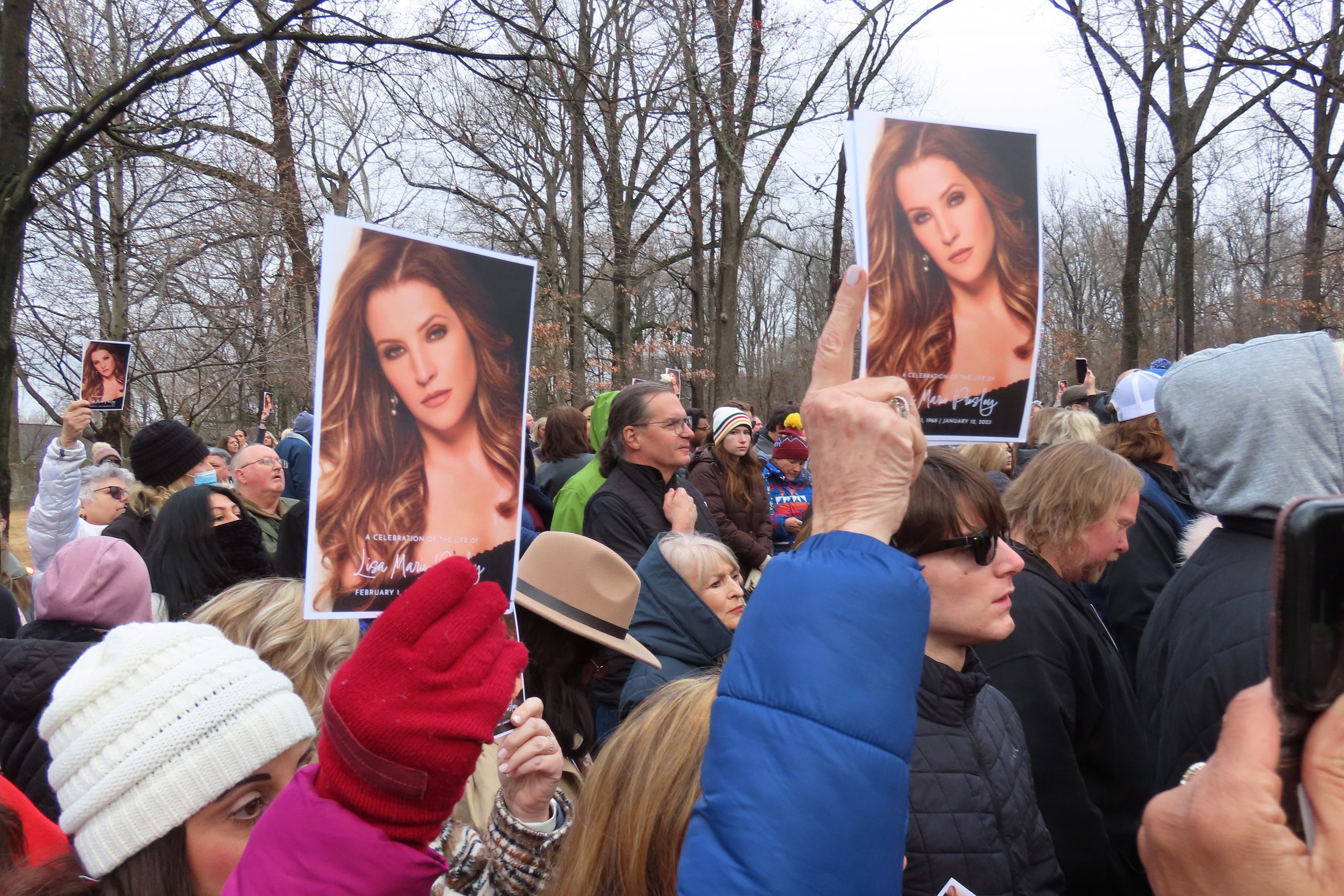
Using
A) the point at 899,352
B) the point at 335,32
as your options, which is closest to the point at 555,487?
the point at 335,32

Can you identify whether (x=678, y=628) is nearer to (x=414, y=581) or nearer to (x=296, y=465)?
(x=414, y=581)

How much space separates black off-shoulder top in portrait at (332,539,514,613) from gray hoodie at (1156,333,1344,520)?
1722 mm

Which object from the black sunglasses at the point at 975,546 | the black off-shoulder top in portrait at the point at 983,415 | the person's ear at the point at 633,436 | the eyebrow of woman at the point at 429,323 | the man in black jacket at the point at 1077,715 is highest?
the eyebrow of woman at the point at 429,323

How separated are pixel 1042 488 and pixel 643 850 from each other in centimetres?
224

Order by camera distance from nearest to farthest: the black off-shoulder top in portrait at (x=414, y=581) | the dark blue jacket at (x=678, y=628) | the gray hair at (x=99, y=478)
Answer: the black off-shoulder top in portrait at (x=414, y=581), the dark blue jacket at (x=678, y=628), the gray hair at (x=99, y=478)

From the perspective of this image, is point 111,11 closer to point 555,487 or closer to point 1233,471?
point 555,487

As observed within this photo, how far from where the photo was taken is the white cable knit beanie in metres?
1.57

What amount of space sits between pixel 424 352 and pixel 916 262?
48.8 inches

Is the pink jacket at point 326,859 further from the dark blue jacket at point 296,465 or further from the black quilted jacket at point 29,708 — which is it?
the dark blue jacket at point 296,465

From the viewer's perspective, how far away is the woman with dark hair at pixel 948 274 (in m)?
2.11

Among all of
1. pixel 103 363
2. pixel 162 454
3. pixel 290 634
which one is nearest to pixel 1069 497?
pixel 290 634

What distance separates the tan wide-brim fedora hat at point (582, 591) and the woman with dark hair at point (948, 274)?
4.19ft

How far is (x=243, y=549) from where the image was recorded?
4418 millimetres

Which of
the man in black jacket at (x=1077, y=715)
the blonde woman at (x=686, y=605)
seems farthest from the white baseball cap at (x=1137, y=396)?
the blonde woman at (x=686, y=605)
